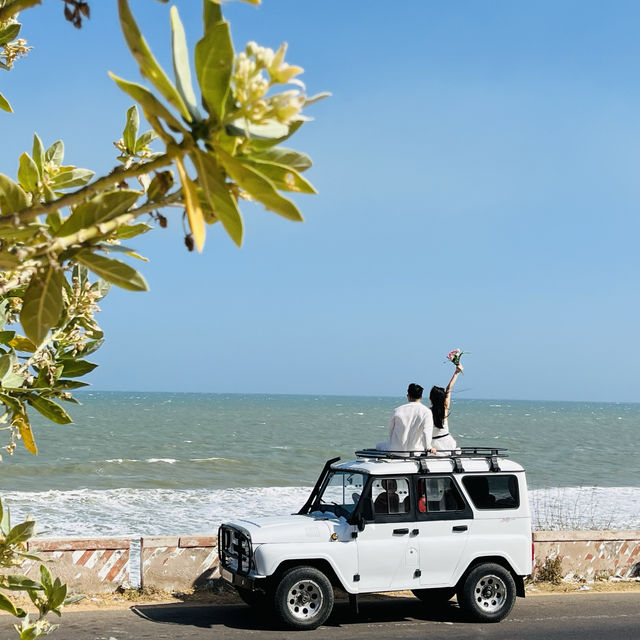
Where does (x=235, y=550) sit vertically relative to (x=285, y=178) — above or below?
below

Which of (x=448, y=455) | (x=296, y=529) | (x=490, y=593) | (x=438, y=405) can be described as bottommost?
(x=490, y=593)

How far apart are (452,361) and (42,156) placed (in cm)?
925

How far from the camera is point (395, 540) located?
30.7ft

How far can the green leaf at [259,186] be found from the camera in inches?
45.4

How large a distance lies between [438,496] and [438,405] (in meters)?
1.16

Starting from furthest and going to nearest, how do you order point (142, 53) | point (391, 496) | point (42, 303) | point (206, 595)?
point (206, 595) → point (391, 496) → point (42, 303) → point (142, 53)

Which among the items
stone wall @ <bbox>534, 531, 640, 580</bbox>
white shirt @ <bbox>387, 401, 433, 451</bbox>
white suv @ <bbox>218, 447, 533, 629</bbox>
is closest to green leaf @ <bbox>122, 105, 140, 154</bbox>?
white suv @ <bbox>218, 447, 533, 629</bbox>

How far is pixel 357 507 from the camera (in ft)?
30.7

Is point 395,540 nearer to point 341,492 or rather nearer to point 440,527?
point 440,527

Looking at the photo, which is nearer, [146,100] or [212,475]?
[146,100]

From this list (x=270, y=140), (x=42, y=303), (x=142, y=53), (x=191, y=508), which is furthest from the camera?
(x=191, y=508)

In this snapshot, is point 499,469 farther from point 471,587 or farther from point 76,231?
point 76,231

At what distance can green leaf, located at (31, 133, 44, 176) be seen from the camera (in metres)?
1.87

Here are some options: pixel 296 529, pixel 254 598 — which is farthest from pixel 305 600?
pixel 254 598
